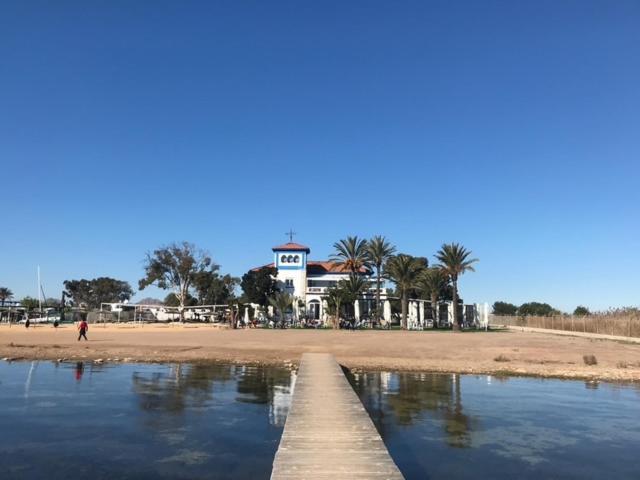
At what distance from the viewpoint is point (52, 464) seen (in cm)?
1084

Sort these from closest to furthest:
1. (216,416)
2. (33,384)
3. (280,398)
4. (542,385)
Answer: (216,416) < (280,398) < (33,384) < (542,385)

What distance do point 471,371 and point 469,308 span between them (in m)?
50.4

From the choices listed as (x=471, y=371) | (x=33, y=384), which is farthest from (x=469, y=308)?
(x=33, y=384)

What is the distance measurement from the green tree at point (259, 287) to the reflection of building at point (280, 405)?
53.4 m

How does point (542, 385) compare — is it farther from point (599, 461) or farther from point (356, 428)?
point (356, 428)

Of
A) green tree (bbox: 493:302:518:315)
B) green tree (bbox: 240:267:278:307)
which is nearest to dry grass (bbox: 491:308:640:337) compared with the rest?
green tree (bbox: 240:267:278:307)

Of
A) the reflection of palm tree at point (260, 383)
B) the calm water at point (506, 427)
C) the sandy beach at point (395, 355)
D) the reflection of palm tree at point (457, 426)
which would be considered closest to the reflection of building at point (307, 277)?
the sandy beach at point (395, 355)

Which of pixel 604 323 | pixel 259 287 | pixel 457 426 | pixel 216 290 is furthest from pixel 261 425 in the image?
pixel 216 290

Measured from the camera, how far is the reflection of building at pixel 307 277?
253 ft

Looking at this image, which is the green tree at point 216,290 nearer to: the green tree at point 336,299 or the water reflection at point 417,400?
Result: the green tree at point 336,299

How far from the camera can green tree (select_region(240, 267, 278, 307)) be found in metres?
74.5

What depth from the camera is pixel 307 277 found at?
8594 centimetres

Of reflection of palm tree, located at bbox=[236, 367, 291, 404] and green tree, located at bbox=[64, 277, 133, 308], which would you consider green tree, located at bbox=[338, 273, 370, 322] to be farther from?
green tree, located at bbox=[64, 277, 133, 308]

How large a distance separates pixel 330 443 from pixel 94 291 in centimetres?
14464
